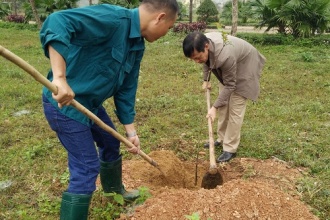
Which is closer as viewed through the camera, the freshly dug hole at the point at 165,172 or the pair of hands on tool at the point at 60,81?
the pair of hands on tool at the point at 60,81

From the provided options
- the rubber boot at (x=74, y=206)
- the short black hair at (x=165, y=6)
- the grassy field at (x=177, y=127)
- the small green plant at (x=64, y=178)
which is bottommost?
the grassy field at (x=177, y=127)

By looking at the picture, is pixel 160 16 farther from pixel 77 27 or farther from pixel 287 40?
pixel 287 40

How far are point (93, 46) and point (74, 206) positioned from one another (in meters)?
1.00

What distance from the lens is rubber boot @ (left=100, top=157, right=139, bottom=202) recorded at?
10.1 feet

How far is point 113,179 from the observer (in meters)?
3.16

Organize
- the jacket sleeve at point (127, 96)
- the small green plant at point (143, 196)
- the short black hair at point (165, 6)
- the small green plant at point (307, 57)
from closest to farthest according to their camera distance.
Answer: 1. the short black hair at point (165, 6)
2. the jacket sleeve at point (127, 96)
3. the small green plant at point (143, 196)
4. the small green plant at point (307, 57)

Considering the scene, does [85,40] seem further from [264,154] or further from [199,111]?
[199,111]

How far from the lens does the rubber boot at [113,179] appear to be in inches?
122

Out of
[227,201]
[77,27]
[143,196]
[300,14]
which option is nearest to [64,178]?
[143,196]

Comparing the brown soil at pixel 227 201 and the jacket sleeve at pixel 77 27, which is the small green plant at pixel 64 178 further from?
the jacket sleeve at pixel 77 27

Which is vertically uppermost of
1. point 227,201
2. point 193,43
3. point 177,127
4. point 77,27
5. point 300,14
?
point 77,27

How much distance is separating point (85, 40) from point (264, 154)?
2821mm

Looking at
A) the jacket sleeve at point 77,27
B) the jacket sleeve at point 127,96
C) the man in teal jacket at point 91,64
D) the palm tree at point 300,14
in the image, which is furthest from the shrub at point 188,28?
the jacket sleeve at point 77,27

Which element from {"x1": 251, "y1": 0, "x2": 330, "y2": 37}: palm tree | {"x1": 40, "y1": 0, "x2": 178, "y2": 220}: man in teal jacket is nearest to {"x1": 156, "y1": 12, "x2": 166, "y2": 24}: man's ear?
{"x1": 40, "y1": 0, "x2": 178, "y2": 220}: man in teal jacket
